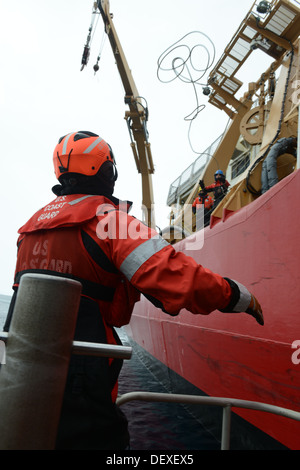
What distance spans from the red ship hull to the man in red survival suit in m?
1.14

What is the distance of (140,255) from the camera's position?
4.47ft

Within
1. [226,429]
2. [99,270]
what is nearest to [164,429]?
[226,429]

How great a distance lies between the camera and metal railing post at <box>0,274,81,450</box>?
0.72m

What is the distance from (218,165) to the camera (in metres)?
8.91

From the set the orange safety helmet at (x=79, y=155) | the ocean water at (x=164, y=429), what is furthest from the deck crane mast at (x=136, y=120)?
the orange safety helmet at (x=79, y=155)

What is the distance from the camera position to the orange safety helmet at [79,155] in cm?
177

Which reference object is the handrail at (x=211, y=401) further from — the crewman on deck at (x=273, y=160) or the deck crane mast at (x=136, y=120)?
the deck crane mast at (x=136, y=120)

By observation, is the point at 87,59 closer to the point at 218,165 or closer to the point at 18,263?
the point at 218,165

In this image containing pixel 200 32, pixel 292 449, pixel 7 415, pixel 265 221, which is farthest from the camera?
pixel 200 32

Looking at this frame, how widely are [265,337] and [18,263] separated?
2.07 m

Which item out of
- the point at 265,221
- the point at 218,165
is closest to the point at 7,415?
the point at 265,221

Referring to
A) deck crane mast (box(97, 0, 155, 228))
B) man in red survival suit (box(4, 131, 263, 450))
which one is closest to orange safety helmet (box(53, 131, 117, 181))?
man in red survival suit (box(4, 131, 263, 450))

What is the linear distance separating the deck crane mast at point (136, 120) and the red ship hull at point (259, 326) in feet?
18.9

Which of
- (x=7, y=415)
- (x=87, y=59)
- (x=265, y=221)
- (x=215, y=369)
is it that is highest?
(x=87, y=59)
